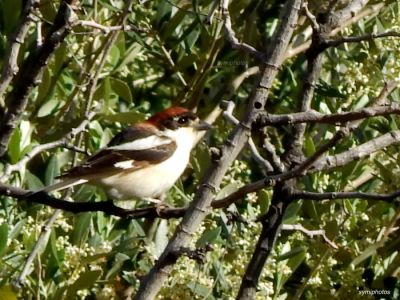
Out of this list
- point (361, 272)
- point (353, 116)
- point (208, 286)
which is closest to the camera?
point (353, 116)

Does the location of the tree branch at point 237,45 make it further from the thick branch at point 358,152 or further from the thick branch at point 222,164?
the thick branch at point 358,152

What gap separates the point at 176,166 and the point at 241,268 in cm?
59

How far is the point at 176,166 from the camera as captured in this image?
4.20 m

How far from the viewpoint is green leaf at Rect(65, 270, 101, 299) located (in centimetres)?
356

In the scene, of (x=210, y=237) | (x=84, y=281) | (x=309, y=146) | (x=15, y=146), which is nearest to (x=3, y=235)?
(x=84, y=281)

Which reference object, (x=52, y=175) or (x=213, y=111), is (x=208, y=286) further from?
(x=213, y=111)

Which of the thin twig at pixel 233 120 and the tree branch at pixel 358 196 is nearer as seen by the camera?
the tree branch at pixel 358 196

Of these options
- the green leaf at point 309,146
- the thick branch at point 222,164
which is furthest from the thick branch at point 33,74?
the green leaf at point 309,146

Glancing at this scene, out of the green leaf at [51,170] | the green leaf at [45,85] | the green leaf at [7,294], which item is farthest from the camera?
the green leaf at [45,85]

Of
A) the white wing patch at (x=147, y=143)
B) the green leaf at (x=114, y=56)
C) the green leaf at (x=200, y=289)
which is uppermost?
the green leaf at (x=114, y=56)

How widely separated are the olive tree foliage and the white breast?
90 mm

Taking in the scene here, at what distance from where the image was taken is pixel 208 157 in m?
4.14

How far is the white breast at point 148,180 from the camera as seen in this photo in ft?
13.3

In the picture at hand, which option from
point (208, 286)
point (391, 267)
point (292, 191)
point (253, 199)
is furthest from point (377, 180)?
point (292, 191)
